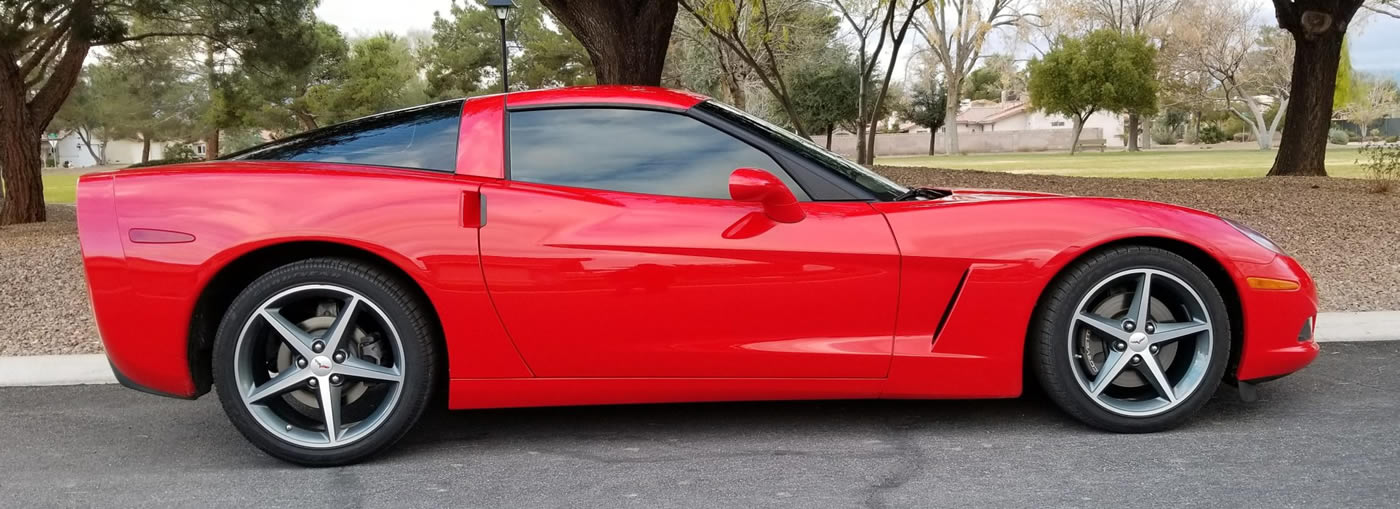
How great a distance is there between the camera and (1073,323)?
324 centimetres

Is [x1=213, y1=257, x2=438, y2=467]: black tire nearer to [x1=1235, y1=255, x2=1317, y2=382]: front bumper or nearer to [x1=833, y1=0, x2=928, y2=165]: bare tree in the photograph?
[x1=1235, y1=255, x2=1317, y2=382]: front bumper

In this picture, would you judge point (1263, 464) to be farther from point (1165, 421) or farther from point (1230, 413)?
point (1230, 413)

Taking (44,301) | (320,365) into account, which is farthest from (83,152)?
(320,365)

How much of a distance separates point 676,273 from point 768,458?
0.70 metres

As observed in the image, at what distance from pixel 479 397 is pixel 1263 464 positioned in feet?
8.25

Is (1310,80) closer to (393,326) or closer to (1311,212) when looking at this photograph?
(1311,212)

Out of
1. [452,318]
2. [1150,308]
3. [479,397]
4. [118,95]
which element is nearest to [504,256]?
[452,318]

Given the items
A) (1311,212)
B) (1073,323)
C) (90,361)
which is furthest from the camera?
(1311,212)

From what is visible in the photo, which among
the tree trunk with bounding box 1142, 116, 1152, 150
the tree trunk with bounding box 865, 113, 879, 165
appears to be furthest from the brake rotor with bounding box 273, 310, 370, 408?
the tree trunk with bounding box 1142, 116, 1152, 150

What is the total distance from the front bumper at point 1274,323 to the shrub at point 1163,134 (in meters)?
74.0

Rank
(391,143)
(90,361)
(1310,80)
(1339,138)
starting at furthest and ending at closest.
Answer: (1339,138)
(1310,80)
(90,361)
(391,143)

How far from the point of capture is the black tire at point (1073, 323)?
10.6 ft

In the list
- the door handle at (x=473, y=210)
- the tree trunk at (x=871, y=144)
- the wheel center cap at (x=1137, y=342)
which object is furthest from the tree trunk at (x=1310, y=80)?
the door handle at (x=473, y=210)

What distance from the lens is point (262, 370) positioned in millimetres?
3229
